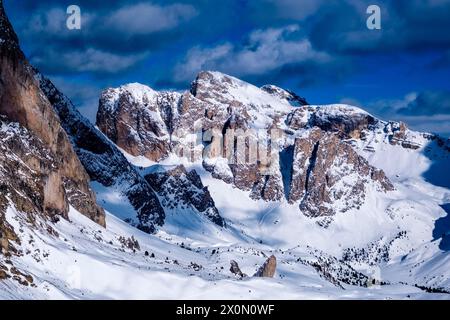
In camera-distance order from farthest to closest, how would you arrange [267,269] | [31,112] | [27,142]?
[267,269]
[31,112]
[27,142]

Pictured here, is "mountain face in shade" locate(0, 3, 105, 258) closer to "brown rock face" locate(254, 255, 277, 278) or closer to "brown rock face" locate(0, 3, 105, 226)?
"brown rock face" locate(0, 3, 105, 226)

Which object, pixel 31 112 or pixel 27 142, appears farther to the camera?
pixel 31 112

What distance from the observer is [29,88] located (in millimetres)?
135750

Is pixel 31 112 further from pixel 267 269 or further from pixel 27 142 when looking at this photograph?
pixel 267 269

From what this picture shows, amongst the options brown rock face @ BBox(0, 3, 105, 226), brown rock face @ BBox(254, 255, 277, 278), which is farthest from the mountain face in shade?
brown rock face @ BBox(254, 255, 277, 278)

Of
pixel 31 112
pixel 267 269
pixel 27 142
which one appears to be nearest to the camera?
pixel 27 142

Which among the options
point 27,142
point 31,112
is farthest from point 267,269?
point 31,112

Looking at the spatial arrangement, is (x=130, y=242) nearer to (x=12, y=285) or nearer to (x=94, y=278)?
(x=94, y=278)

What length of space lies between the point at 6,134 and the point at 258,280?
A: 179 ft

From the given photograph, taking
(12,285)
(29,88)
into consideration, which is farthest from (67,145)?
(12,285)

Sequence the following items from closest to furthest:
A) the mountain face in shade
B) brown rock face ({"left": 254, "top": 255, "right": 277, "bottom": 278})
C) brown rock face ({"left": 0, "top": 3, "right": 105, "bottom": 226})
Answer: the mountain face in shade, brown rock face ({"left": 0, "top": 3, "right": 105, "bottom": 226}), brown rock face ({"left": 254, "top": 255, "right": 277, "bottom": 278})

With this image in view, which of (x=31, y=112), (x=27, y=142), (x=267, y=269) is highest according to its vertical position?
(x=31, y=112)

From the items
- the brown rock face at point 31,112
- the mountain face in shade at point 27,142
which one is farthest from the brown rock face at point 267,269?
the brown rock face at point 31,112

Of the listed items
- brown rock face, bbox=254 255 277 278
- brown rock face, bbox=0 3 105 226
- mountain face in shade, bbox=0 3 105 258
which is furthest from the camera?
brown rock face, bbox=254 255 277 278
